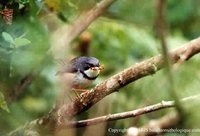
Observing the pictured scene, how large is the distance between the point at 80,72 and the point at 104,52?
148 centimetres

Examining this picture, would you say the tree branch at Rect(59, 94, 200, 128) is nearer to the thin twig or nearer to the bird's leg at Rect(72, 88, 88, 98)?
the bird's leg at Rect(72, 88, 88, 98)

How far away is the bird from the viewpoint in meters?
2.43

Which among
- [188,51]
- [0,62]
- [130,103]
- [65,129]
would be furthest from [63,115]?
[130,103]

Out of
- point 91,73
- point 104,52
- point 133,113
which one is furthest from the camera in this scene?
point 104,52

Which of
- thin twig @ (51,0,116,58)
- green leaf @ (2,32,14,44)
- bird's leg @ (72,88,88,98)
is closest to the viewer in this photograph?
green leaf @ (2,32,14,44)

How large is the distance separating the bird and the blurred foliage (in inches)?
7.3

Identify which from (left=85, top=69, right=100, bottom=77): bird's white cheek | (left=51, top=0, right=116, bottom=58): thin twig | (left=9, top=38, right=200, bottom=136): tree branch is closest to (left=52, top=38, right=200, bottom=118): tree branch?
(left=9, top=38, right=200, bottom=136): tree branch

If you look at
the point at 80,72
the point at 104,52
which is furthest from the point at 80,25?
the point at 104,52

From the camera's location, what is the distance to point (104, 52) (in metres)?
3.93

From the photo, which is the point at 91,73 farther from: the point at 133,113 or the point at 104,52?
the point at 104,52

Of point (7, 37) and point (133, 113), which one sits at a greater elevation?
point (7, 37)

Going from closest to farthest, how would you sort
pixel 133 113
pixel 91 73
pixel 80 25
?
1. pixel 133 113
2. pixel 91 73
3. pixel 80 25

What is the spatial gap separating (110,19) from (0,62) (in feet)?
5.04

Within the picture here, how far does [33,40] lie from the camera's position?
255 cm
